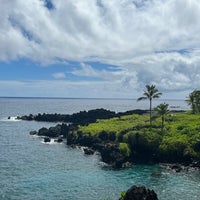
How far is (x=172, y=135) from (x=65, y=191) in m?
46.0

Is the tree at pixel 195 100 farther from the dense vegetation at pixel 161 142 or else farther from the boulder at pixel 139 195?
the boulder at pixel 139 195

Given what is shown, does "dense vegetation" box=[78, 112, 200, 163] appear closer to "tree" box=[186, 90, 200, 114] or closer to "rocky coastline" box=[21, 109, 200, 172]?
"rocky coastline" box=[21, 109, 200, 172]

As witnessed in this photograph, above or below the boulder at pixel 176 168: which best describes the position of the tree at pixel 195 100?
above

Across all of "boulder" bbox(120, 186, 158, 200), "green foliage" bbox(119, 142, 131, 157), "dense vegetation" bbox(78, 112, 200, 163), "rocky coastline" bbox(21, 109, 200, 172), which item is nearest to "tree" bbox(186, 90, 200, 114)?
"dense vegetation" bbox(78, 112, 200, 163)

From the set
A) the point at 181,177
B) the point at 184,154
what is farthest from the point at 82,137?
the point at 181,177

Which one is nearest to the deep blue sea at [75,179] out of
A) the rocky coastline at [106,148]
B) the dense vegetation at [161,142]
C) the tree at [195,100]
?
the rocky coastline at [106,148]

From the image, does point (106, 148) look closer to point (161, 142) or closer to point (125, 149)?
point (125, 149)

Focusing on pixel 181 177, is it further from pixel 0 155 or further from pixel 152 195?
pixel 0 155

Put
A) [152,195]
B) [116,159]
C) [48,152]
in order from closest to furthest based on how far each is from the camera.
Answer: [152,195], [116,159], [48,152]

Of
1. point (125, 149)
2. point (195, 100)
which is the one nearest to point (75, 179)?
point (125, 149)

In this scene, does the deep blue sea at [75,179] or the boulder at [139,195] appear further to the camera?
the deep blue sea at [75,179]

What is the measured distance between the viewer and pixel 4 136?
15225cm

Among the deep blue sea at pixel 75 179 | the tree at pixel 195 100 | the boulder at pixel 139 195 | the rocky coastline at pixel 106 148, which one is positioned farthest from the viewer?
the tree at pixel 195 100

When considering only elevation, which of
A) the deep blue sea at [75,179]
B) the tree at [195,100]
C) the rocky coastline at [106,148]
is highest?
the tree at [195,100]
